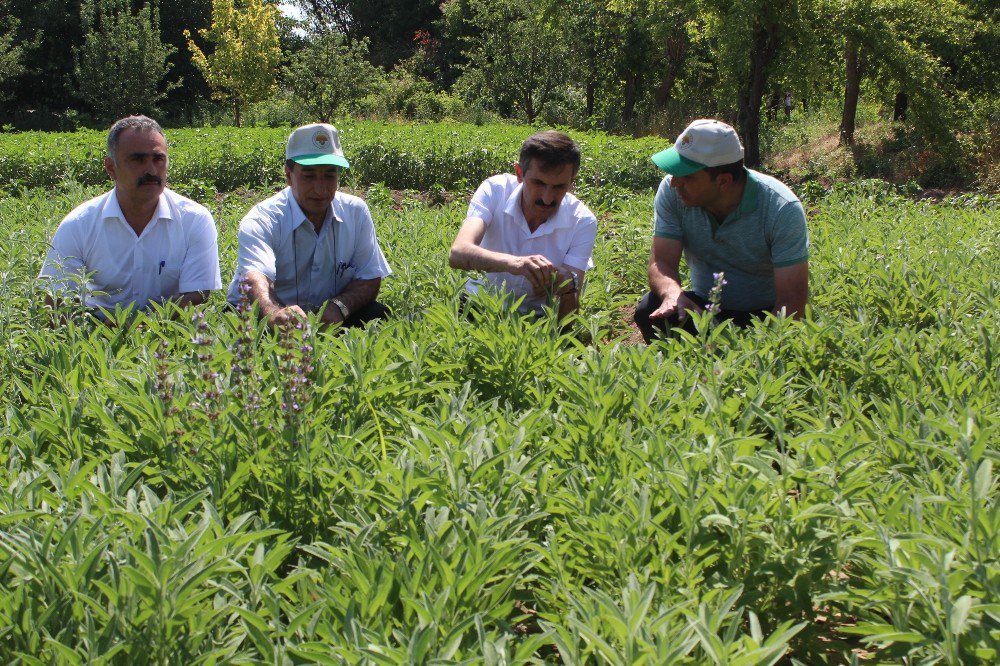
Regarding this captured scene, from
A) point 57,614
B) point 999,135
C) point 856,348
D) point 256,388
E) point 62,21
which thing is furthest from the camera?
point 62,21

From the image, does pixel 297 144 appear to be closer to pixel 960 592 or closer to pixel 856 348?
pixel 856 348

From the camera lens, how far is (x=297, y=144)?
15.0 feet

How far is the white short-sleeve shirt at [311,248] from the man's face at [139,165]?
513 mm

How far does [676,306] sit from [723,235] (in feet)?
1.71

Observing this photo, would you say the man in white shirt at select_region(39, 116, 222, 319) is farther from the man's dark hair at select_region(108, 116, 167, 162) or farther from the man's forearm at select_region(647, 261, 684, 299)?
the man's forearm at select_region(647, 261, 684, 299)

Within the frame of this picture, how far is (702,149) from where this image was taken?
4391mm

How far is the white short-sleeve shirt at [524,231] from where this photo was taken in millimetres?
4969

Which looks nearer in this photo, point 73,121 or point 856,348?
point 856,348

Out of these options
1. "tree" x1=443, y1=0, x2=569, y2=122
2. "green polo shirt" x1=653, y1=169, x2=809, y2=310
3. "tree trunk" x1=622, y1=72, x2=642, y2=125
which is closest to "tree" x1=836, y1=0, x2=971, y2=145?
"tree trunk" x1=622, y1=72, x2=642, y2=125

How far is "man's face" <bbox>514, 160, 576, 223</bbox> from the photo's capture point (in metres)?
4.62

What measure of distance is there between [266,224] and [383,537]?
8.55ft

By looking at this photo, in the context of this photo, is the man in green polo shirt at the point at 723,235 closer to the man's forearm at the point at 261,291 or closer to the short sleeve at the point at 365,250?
the short sleeve at the point at 365,250

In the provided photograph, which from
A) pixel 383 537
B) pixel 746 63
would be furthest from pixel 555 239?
pixel 746 63

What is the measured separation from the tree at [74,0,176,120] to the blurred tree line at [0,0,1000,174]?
0.07 metres
